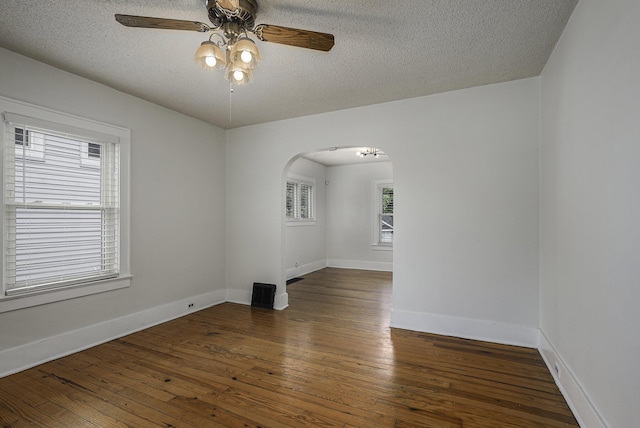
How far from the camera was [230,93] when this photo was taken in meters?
3.42

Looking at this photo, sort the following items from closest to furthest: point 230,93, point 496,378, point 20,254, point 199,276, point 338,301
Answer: point 496,378 < point 20,254 < point 230,93 < point 199,276 < point 338,301

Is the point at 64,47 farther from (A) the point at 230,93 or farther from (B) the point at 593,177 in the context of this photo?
(B) the point at 593,177

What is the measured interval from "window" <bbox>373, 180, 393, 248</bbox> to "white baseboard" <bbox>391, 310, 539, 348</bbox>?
4.02m

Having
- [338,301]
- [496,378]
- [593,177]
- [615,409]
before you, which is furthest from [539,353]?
[338,301]

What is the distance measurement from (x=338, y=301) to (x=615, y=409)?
349cm

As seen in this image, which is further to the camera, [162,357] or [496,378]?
[162,357]

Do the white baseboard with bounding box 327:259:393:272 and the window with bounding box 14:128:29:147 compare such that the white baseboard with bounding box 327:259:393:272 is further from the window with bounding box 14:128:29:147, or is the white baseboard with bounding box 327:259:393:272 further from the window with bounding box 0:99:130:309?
the window with bounding box 14:128:29:147

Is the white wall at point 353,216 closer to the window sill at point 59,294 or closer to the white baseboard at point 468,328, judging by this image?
the white baseboard at point 468,328

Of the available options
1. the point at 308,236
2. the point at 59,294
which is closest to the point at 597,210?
the point at 59,294

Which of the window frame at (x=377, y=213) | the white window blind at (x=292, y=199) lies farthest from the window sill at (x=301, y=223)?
the window frame at (x=377, y=213)

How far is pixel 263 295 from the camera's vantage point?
4.42 m

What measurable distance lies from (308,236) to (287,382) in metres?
4.96

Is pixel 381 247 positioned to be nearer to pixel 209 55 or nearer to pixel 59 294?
pixel 59 294

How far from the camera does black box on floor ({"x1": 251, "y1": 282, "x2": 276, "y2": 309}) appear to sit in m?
4.38
